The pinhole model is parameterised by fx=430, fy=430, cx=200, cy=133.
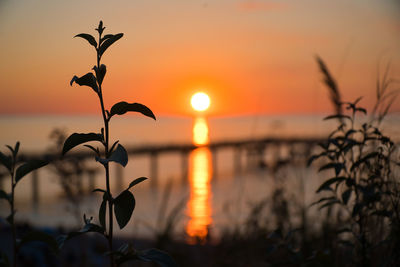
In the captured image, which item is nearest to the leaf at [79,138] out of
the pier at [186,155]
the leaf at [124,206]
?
the leaf at [124,206]

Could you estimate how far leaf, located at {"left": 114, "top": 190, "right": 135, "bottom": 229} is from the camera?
0.68 metres

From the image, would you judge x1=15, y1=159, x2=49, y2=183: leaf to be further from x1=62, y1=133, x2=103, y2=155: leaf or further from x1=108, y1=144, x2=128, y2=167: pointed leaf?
x1=108, y1=144, x2=128, y2=167: pointed leaf

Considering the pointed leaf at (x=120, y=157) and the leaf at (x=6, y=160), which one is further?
the leaf at (x=6, y=160)

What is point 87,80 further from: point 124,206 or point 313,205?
point 313,205

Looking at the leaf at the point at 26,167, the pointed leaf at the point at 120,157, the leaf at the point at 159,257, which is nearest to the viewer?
the pointed leaf at the point at 120,157

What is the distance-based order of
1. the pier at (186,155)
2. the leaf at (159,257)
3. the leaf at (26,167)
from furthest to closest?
the pier at (186,155)
the leaf at (26,167)
the leaf at (159,257)

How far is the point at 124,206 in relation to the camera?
68cm

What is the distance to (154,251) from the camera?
0.71 metres

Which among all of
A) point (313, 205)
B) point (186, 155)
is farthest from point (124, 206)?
point (186, 155)

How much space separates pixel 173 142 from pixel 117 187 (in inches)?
312

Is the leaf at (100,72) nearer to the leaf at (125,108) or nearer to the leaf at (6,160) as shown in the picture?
the leaf at (125,108)

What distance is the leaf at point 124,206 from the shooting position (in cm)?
68

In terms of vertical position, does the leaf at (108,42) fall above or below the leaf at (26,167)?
above

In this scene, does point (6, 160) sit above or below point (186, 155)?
below
